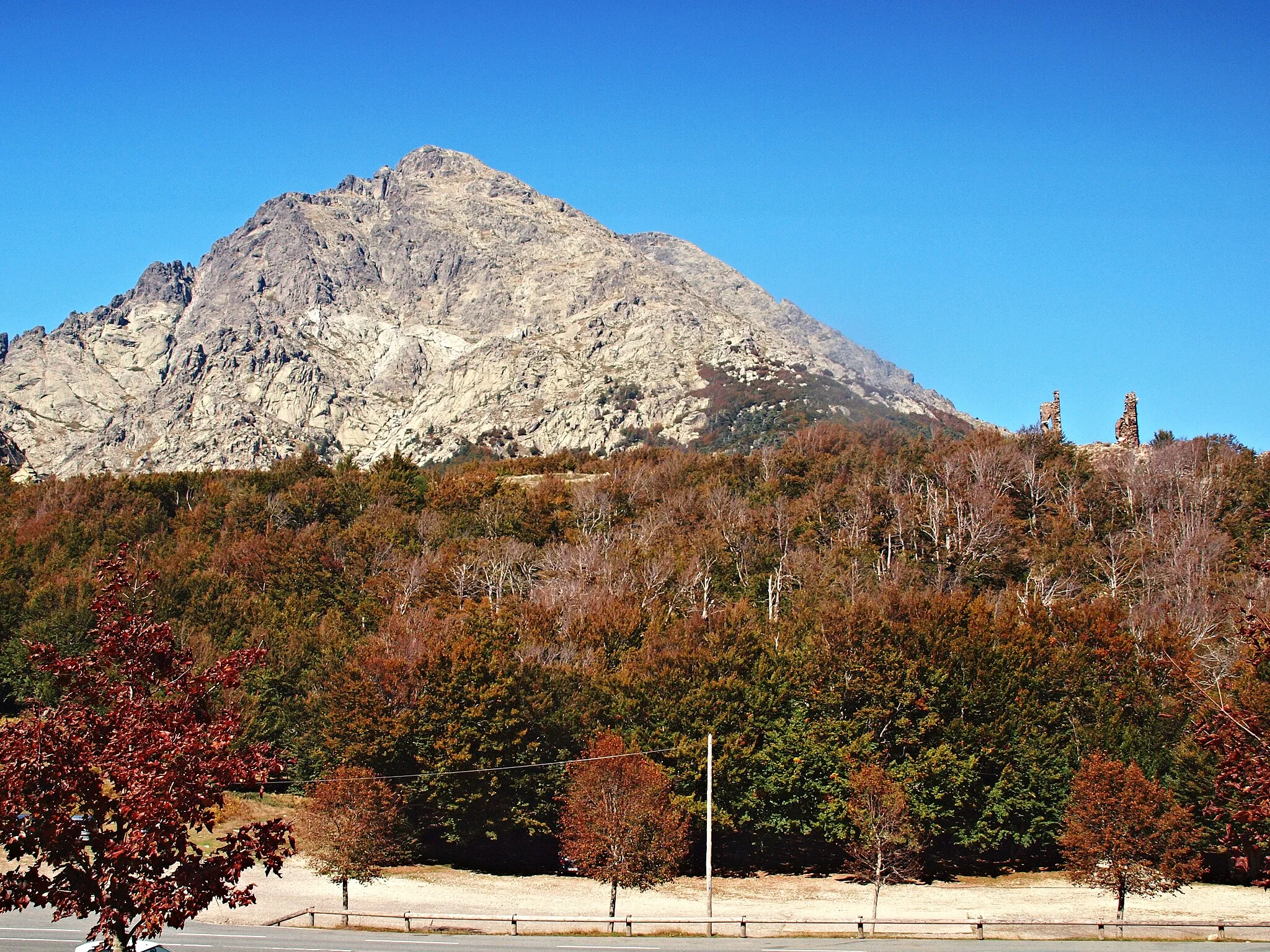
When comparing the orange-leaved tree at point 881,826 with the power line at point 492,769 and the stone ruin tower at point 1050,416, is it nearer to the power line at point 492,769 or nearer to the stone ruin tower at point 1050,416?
the power line at point 492,769

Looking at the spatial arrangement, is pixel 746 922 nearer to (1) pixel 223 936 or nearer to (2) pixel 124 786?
(1) pixel 223 936

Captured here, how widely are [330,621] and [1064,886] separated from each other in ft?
152

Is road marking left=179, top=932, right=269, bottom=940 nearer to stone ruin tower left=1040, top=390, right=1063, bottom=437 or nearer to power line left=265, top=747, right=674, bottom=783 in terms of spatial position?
power line left=265, top=747, right=674, bottom=783

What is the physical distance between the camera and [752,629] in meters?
59.0

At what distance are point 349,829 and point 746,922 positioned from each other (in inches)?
608

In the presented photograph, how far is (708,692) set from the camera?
51.2 metres

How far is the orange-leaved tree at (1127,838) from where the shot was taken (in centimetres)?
3847

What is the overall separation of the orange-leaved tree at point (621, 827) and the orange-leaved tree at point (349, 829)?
7253 millimetres

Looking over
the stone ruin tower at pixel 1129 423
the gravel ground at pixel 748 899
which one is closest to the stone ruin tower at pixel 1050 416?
the stone ruin tower at pixel 1129 423


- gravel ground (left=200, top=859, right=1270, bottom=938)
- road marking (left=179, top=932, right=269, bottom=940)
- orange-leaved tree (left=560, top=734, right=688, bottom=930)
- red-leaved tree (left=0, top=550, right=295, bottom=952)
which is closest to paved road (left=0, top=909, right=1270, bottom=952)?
road marking (left=179, top=932, right=269, bottom=940)

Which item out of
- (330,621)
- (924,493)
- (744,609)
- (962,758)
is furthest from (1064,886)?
(924,493)

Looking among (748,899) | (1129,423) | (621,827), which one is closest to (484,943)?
(621,827)

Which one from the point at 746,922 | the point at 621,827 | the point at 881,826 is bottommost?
the point at 746,922

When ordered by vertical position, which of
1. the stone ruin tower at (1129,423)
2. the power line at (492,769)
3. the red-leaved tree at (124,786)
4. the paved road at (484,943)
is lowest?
the paved road at (484,943)
